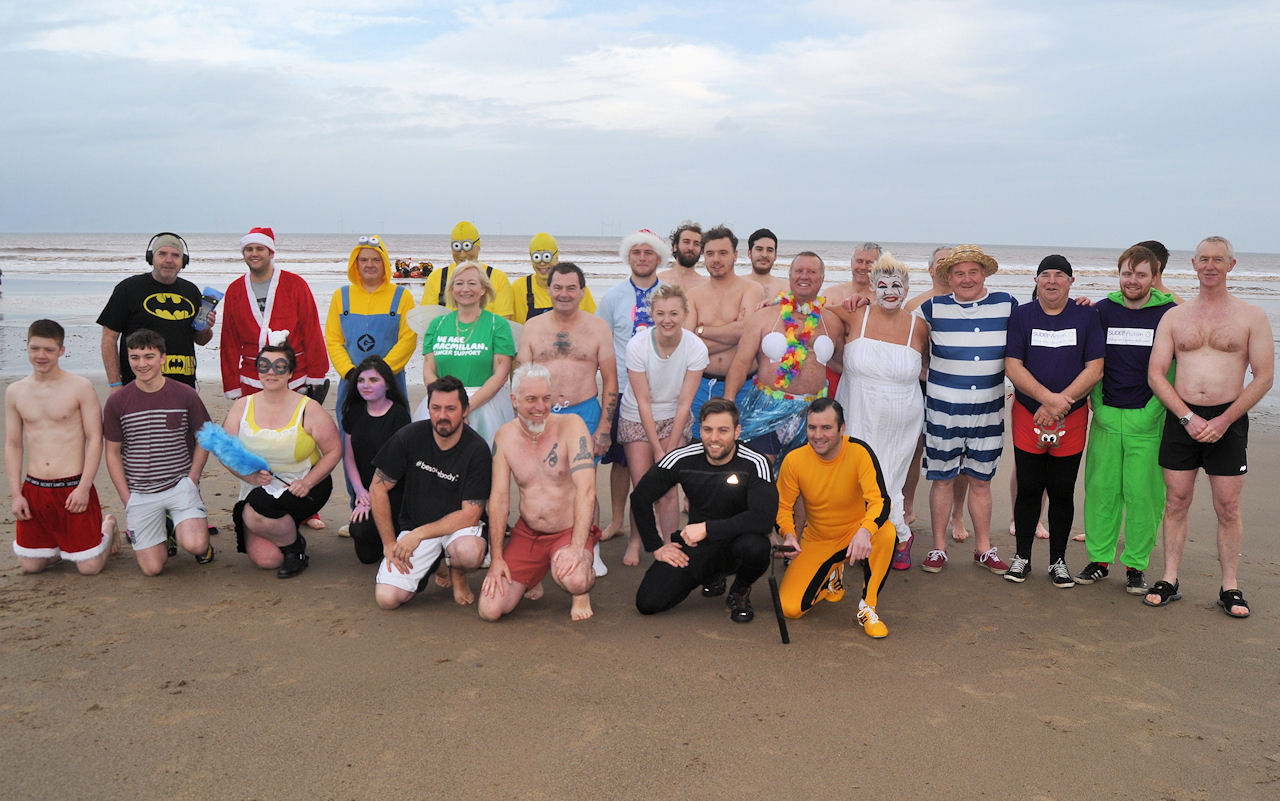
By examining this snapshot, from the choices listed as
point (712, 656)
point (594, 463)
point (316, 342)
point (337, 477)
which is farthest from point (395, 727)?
point (337, 477)

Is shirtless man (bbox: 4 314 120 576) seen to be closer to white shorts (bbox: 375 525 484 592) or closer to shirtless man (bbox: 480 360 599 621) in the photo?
white shorts (bbox: 375 525 484 592)

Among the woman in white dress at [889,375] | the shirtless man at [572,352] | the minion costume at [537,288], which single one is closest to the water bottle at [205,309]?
the minion costume at [537,288]

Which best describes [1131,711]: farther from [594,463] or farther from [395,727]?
[395,727]

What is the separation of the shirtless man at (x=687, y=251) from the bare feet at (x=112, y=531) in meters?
3.69

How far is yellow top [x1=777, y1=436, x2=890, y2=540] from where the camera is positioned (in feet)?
14.5

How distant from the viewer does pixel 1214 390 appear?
14.8 feet

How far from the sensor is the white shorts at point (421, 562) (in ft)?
14.5

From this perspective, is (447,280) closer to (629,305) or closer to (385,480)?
(629,305)

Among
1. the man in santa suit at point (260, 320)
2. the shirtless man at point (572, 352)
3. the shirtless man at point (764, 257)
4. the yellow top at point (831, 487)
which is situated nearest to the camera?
the yellow top at point (831, 487)

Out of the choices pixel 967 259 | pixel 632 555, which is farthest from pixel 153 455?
pixel 967 259

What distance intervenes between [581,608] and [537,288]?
259cm

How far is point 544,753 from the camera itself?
3088 mm

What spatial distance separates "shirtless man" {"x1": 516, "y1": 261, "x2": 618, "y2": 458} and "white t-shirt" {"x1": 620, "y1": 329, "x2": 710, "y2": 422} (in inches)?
7.2

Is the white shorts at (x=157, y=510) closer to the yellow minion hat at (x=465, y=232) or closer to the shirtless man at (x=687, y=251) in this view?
the yellow minion hat at (x=465, y=232)
